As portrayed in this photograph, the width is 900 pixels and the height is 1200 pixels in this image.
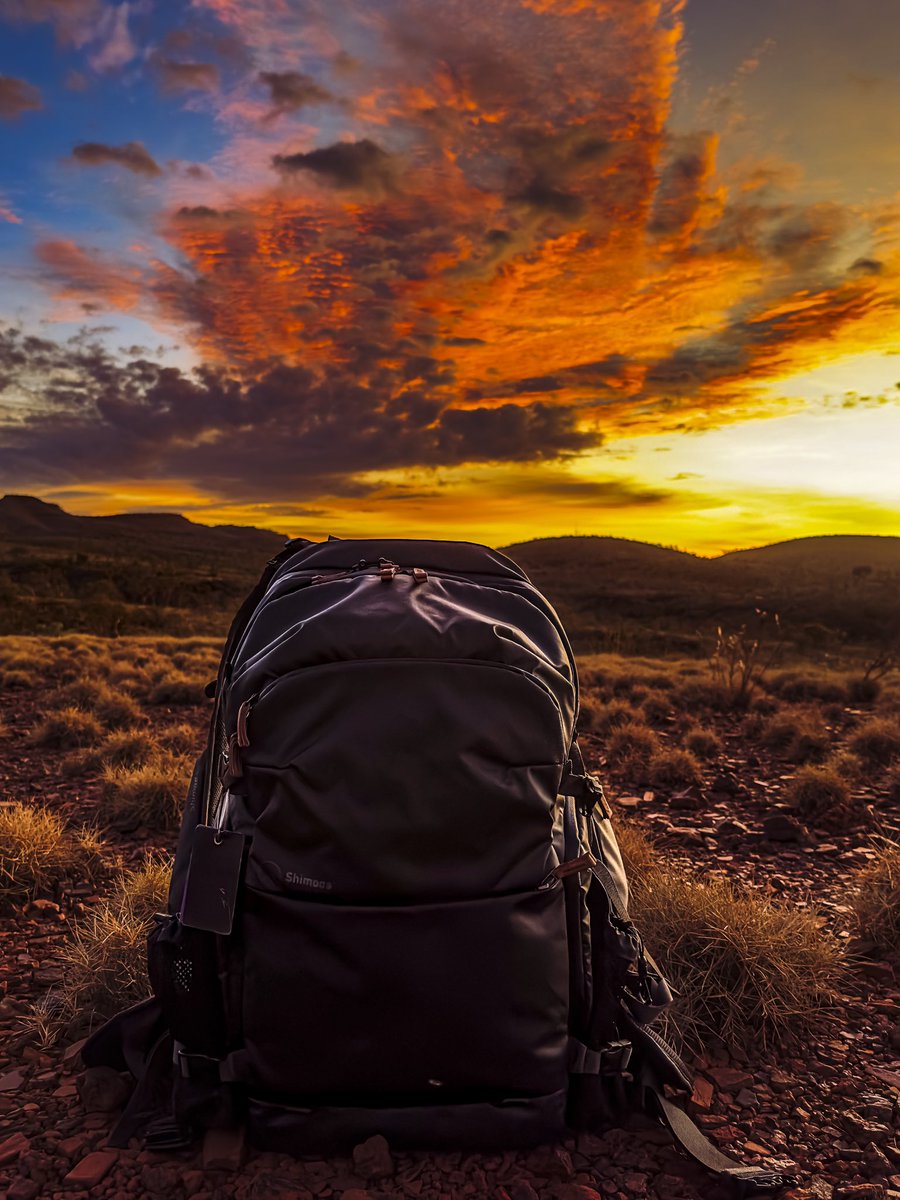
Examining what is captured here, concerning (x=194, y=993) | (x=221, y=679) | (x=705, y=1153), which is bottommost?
(x=705, y=1153)

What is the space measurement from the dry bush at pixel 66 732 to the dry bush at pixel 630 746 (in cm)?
456

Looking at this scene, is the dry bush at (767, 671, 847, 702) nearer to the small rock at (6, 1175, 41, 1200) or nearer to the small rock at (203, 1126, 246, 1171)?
the small rock at (203, 1126, 246, 1171)

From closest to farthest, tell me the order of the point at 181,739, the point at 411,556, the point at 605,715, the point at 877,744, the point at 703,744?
the point at 411,556 → the point at 181,739 → the point at 877,744 → the point at 703,744 → the point at 605,715

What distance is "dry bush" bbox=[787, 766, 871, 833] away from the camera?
5.46 meters

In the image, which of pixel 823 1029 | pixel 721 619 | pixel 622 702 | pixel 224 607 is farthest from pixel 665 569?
pixel 823 1029

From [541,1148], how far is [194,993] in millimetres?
1030

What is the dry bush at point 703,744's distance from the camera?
289 inches

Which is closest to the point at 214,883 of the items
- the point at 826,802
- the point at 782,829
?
the point at 782,829

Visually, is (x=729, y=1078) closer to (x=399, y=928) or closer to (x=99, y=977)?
(x=399, y=928)

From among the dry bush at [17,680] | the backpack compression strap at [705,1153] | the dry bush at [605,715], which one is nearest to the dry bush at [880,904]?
the backpack compression strap at [705,1153]

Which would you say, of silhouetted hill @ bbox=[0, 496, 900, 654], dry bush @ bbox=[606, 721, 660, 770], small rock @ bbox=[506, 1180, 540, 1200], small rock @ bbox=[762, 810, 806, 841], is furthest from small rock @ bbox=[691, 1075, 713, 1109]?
silhouetted hill @ bbox=[0, 496, 900, 654]

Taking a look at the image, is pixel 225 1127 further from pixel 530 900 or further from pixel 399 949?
pixel 530 900

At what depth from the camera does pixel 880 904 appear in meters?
3.64

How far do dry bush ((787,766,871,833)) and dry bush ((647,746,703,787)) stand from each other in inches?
29.0
